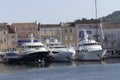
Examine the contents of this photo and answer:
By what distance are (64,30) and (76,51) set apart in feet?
123

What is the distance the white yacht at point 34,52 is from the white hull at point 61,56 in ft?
19.7

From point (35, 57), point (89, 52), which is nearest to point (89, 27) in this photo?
point (89, 52)

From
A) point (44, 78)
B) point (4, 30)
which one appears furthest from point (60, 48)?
point (44, 78)

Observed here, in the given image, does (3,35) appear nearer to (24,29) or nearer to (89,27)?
(24,29)

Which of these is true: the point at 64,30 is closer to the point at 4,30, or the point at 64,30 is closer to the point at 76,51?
the point at 4,30

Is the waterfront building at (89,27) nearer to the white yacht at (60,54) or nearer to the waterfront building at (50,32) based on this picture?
the waterfront building at (50,32)

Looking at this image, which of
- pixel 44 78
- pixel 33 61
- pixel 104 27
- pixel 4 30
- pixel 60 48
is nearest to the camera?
pixel 44 78

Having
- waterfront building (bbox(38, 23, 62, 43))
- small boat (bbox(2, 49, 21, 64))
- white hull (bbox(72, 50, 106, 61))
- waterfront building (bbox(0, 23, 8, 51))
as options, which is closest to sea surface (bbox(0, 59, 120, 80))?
white hull (bbox(72, 50, 106, 61))

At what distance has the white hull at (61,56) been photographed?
118 metres

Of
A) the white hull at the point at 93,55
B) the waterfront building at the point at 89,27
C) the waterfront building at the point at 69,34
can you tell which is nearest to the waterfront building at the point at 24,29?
the waterfront building at the point at 69,34

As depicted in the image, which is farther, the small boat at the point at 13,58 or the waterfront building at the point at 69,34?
the waterfront building at the point at 69,34

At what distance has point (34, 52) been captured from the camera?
4328 inches

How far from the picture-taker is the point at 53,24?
163 m

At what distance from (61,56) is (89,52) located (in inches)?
266
